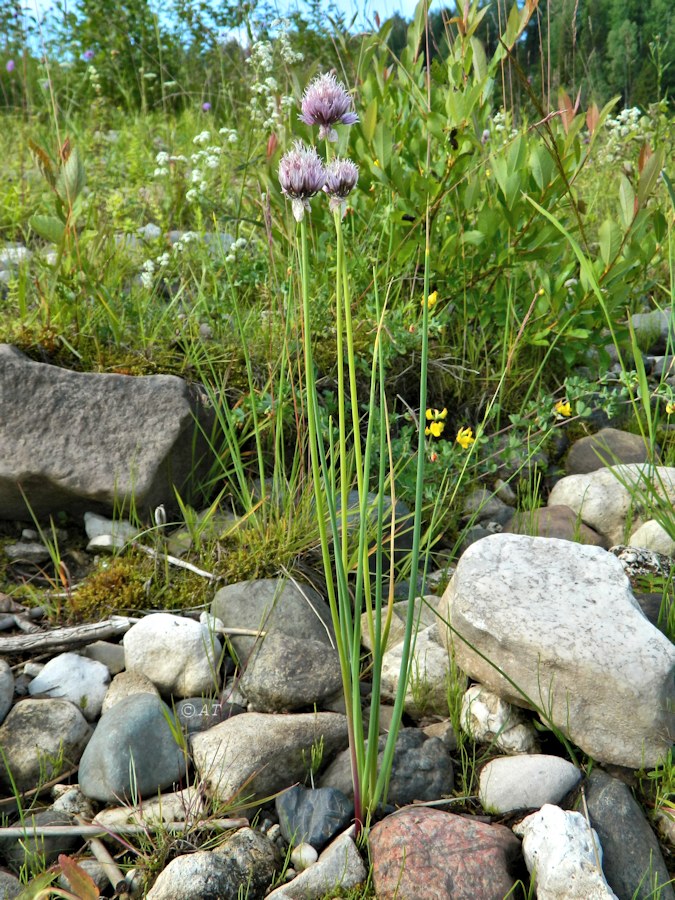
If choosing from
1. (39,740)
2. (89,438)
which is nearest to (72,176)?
(89,438)

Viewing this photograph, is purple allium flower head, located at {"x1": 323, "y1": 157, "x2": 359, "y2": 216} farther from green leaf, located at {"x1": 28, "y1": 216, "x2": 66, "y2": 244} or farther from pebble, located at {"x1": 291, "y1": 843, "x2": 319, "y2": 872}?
green leaf, located at {"x1": 28, "y1": 216, "x2": 66, "y2": 244}

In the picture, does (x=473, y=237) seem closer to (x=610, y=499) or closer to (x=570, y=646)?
(x=610, y=499)

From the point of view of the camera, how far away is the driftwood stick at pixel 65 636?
1.95 metres

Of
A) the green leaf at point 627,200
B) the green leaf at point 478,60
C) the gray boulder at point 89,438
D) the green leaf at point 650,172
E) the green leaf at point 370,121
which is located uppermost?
the green leaf at point 478,60

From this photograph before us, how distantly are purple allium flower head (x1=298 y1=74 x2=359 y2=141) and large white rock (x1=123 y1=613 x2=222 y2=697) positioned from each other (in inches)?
48.1

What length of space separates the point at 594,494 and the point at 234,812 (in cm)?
152

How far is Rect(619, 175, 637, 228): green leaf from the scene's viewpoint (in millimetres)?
2434

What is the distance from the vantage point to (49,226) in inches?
98.1

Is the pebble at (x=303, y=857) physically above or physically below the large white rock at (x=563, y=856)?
below

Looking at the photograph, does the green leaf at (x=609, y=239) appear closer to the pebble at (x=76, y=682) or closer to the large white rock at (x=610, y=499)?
the large white rock at (x=610, y=499)

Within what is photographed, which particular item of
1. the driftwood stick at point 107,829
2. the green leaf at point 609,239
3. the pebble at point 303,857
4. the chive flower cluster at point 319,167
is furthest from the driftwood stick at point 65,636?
the green leaf at point 609,239

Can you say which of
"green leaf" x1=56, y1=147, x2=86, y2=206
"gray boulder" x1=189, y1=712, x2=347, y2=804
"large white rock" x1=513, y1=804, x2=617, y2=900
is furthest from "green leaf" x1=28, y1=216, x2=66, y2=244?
"large white rock" x1=513, y1=804, x2=617, y2=900

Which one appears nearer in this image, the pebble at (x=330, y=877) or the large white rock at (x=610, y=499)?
the pebble at (x=330, y=877)

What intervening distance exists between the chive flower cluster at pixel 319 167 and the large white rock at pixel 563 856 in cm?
120
